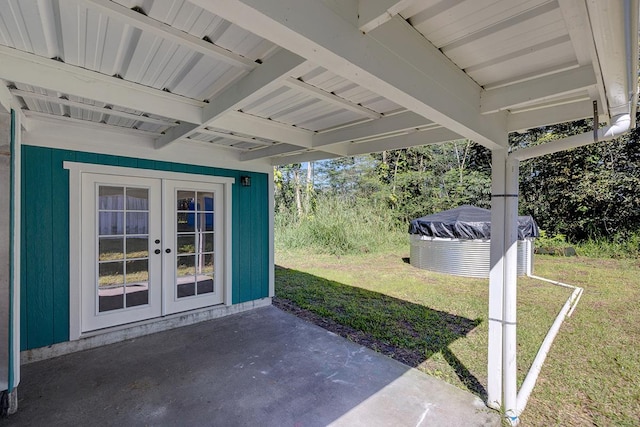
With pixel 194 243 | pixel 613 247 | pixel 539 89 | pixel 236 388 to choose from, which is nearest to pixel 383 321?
pixel 236 388

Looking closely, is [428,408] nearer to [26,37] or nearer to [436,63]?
[436,63]

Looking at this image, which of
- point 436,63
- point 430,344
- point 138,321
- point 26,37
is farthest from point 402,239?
point 26,37

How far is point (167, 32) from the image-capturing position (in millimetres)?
1536

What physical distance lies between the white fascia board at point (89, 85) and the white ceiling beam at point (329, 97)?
99 cm

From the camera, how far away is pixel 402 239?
39.0ft

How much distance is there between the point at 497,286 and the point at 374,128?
1718mm

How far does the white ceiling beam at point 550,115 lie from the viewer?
2.13 m

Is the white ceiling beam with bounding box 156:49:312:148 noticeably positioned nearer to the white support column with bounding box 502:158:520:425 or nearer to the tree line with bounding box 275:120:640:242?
the white support column with bounding box 502:158:520:425

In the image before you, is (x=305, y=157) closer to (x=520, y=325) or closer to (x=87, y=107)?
(x=87, y=107)

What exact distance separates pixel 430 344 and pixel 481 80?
9.63 feet

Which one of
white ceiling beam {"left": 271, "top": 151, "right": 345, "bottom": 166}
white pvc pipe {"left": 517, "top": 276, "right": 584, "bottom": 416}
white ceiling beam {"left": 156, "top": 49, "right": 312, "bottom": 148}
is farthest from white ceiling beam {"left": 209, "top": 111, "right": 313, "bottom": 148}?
white pvc pipe {"left": 517, "top": 276, "right": 584, "bottom": 416}

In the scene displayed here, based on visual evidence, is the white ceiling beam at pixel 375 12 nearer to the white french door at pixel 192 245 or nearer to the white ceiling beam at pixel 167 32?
the white ceiling beam at pixel 167 32

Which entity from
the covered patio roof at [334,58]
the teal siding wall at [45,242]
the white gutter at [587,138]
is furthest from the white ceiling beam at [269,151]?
the white gutter at [587,138]

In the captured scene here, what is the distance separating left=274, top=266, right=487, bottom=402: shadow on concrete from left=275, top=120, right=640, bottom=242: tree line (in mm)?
7103
